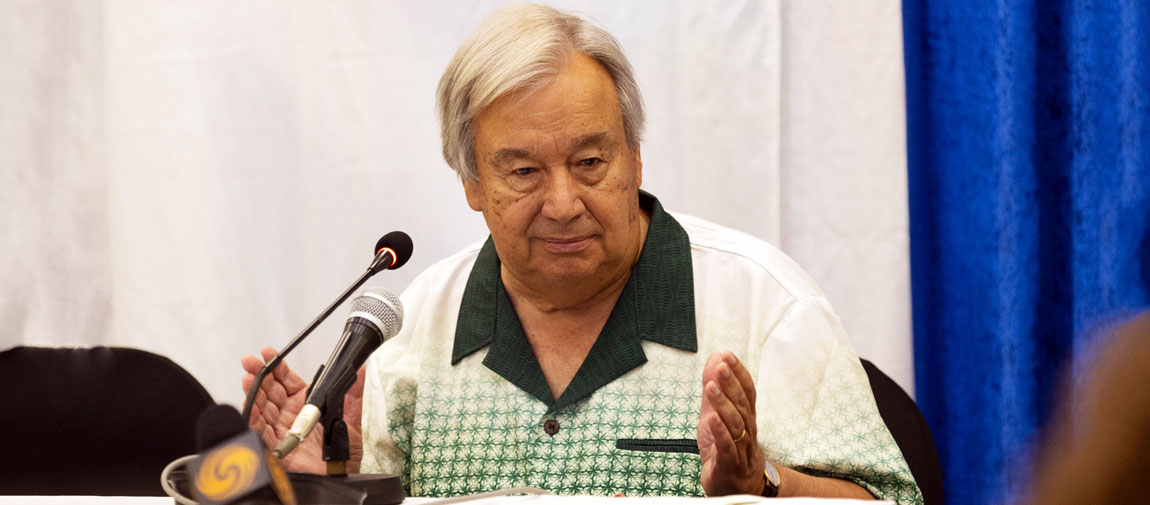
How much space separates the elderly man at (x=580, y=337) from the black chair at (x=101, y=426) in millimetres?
559

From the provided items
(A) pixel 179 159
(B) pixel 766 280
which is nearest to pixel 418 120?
(A) pixel 179 159

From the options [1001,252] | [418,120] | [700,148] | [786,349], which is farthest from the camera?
[418,120]

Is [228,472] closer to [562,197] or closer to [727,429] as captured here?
[727,429]

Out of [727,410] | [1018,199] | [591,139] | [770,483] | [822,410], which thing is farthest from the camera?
[1018,199]

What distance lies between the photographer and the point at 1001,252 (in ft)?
7.79

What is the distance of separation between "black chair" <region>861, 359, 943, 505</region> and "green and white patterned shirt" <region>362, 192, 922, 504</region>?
128 millimetres

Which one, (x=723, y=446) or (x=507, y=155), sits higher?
(x=507, y=155)

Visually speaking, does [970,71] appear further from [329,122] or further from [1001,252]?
[329,122]

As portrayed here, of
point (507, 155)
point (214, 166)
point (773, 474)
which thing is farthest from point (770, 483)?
point (214, 166)

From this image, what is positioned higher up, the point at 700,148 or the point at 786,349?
the point at 700,148

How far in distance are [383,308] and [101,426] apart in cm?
132

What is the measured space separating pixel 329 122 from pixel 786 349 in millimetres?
1536

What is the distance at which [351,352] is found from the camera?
4.66 ft

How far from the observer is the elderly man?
187 cm
